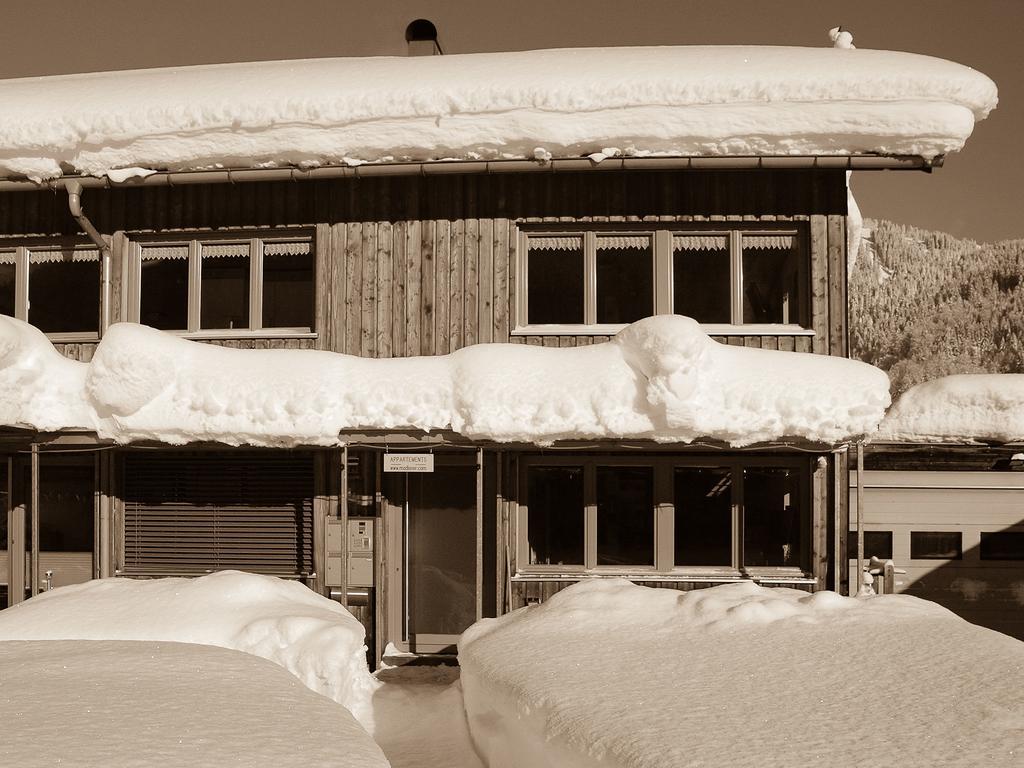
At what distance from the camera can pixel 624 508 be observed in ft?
30.9

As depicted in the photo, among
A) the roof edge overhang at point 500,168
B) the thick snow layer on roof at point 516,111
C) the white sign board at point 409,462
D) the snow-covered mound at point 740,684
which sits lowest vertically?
the snow-covered mound at point 740,684

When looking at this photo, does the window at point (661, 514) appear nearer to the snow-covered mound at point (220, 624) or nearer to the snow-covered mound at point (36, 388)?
the snow-covered mound at point (220, 624)

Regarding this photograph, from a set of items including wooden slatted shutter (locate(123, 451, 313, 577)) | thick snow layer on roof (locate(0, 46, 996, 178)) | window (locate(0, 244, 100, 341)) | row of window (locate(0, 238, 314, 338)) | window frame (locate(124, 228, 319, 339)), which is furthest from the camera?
window (locate(0, 244, 100, 341))

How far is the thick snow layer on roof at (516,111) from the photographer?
8.78 m

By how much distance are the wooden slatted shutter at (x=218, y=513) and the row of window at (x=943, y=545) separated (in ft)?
21.3

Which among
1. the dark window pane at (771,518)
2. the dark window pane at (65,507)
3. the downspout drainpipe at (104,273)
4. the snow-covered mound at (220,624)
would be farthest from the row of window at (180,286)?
the dark window pane at (771,518)

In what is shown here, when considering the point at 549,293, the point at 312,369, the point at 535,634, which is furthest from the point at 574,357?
the point at 535,634

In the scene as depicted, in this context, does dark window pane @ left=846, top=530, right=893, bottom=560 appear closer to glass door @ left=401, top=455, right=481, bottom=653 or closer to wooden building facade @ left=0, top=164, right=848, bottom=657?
wooden building facade @ left=0, top=164, right=848, bottom=657

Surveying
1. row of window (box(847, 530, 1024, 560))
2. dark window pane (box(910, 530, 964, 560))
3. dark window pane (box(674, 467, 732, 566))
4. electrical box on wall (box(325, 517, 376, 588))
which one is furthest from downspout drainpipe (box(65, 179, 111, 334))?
dark window pane (box(910, 530, 964, 560))

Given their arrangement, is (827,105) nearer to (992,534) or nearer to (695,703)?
(992,534)

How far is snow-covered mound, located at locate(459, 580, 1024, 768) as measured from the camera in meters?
3.33

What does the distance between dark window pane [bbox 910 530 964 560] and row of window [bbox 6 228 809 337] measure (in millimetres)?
3614

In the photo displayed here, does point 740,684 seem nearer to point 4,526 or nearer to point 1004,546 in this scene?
point 1004,546

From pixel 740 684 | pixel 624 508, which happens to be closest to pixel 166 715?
pixel 740 684
